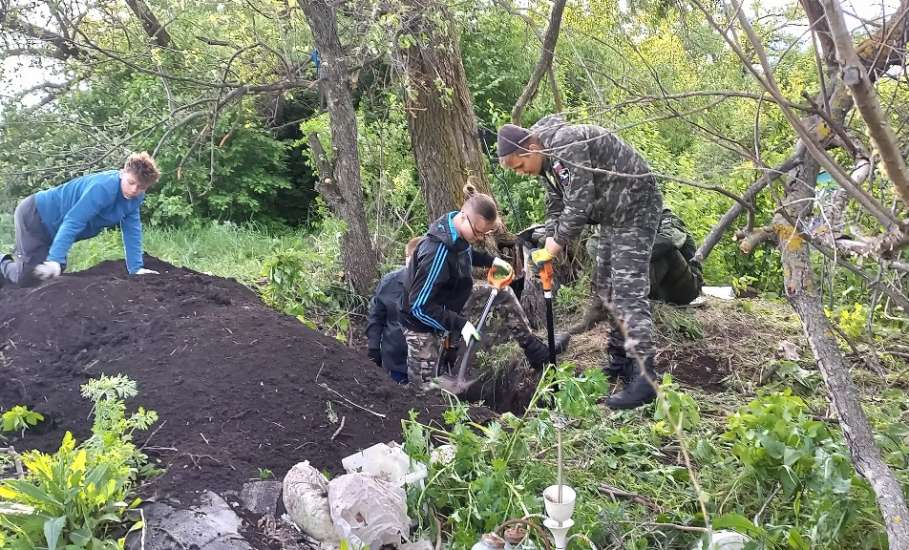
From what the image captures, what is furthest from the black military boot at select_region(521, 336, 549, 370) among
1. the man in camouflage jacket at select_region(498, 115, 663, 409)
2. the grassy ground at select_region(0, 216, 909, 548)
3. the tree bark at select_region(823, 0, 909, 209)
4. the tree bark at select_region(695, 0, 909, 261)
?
the tree bark at select_region(823, 0, 909, 209)

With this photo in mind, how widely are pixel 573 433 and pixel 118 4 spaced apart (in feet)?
19.1

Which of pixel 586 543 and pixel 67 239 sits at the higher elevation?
pixel 67 239

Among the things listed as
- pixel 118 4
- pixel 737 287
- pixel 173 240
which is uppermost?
pixel 118 4

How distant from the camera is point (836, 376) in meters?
2.16

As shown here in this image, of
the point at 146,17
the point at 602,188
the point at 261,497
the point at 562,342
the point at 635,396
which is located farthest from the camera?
the point at 146,17

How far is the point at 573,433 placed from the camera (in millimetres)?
3330

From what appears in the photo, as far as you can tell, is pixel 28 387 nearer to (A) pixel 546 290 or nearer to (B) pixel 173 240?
(A) pixel 546 290

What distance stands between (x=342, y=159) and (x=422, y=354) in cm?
192

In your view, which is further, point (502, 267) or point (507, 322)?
point (507, 322)

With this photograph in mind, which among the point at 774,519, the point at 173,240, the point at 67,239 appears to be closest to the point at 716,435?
the point at 774,519

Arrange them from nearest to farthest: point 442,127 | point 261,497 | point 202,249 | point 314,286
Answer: point 261,497 → point 314,286 → point 442,127 → point 202,249

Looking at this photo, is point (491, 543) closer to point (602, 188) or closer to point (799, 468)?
point (799, 468)

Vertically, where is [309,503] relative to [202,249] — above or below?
above

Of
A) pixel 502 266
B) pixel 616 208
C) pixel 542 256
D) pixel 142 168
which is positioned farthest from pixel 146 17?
pixel 616 208
